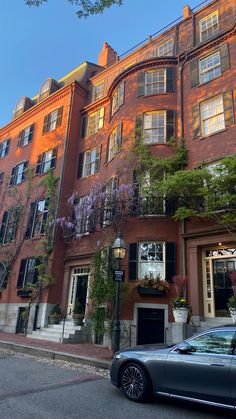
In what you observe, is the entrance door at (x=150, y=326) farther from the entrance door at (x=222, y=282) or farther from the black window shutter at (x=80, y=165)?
the black window shutter at (x=80, y=165)

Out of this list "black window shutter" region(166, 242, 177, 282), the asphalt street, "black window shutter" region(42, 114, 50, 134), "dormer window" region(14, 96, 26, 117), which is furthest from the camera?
"dormer window" region(14, 96, 26, 117)

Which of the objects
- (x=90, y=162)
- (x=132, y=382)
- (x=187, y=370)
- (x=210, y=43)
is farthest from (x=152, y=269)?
(x=210, y=43)

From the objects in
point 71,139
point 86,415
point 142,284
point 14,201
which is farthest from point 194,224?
point 14,201

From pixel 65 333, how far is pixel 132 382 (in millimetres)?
9040

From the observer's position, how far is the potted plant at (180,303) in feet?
38.0

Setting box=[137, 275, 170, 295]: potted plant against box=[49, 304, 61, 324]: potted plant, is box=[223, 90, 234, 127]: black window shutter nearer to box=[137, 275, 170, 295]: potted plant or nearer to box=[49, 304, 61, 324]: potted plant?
box=[137, 275, 170, 295]: potted plant

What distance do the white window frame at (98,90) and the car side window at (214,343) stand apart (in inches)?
749

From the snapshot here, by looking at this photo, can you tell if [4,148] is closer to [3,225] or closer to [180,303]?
[3,225]

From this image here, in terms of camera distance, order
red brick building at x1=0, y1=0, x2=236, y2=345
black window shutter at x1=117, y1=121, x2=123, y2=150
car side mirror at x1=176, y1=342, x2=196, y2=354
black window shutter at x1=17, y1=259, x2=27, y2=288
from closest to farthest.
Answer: car side mirror at x1=176, y1=342, x2=196, y2=354 < red brick building at x1=0, y1=0, x2=236, y2=345 < black window shutter at x1=117, y1=121, x2=123, y2=150 < black window shutter at x1=17, y1=259, x2=27, y2=288

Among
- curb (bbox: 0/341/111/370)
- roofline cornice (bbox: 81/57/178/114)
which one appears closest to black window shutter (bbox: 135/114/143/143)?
roofline cornice (bbox: 81/57/178/114)

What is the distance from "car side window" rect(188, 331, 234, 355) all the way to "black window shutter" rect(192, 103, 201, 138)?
1057cm

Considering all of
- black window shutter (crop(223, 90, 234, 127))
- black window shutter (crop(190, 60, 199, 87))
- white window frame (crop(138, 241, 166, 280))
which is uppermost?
black window shutter (crop(190, 60, 199, 87))

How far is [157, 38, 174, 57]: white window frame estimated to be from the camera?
18500 millimetres

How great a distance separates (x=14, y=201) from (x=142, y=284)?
42.4 ft
